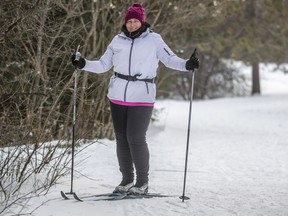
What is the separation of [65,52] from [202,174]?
2481 mm

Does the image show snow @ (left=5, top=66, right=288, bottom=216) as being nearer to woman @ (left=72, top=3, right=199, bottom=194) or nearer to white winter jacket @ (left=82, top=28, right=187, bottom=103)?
woman @ (left=72, top=3, right=199, bottom=194)

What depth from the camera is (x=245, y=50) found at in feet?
69.3

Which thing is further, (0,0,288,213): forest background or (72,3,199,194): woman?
(0,0,288,213): forest background

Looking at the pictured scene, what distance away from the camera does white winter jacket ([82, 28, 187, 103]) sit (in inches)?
189

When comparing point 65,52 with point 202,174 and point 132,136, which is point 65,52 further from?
point 202,174

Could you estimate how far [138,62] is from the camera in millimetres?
4801

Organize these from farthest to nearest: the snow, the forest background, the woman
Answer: the forest background → the woman → the snow

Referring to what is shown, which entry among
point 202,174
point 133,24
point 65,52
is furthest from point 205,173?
point 133,24

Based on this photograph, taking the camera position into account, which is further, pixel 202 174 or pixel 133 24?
pixel 202 174

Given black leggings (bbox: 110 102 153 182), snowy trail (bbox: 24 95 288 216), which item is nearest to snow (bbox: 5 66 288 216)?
snowy trail (bbox: 24 95 288 216)

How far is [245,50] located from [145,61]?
55.2ft

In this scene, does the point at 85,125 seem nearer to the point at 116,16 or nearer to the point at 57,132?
the point at 57,132

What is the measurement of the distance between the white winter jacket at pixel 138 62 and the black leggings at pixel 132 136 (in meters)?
0.10

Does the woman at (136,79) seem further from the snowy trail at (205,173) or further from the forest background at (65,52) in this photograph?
the forest background at (65,52)
